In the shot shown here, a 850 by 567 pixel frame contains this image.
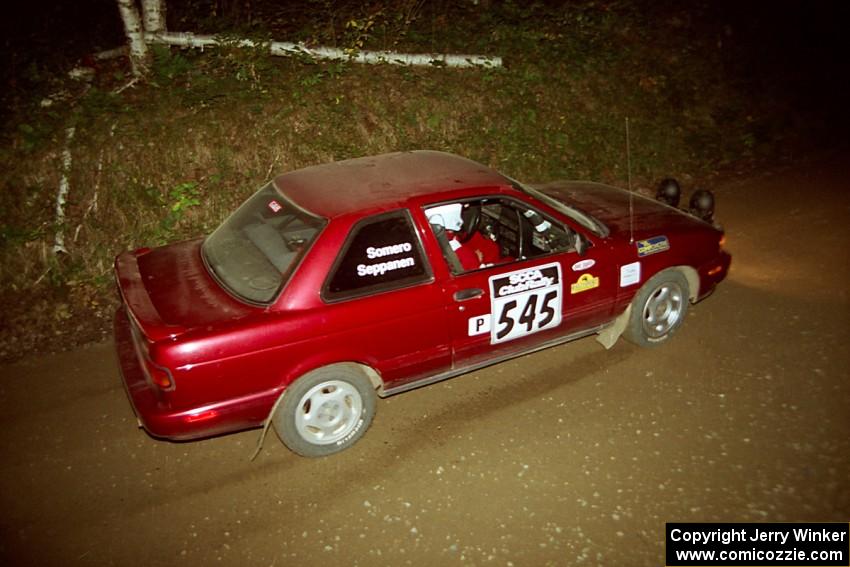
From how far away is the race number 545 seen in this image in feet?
13.2

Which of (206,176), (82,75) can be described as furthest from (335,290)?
(82,75)

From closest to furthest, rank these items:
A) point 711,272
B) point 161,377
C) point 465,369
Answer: point 161,377, point 465,369, point 711,272

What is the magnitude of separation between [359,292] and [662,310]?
2667 mm

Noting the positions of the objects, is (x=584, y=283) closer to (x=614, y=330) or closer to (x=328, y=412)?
(x=614, y=330)

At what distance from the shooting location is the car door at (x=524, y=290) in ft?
13.0

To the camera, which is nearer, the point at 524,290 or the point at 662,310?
the point at 524,290

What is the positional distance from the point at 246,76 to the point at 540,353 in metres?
5.40

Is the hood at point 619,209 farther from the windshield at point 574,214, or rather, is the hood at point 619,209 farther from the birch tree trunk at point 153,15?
the birch tree trunk at point 153,15

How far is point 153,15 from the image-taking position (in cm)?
761

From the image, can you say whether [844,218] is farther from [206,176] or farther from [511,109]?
[206,176]

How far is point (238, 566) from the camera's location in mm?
3199

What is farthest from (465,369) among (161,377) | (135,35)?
(135,35)

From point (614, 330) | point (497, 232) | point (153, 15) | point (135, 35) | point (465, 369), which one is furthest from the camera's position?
point (153, 15)

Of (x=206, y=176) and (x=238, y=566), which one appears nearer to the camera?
(x=238, y=566)
